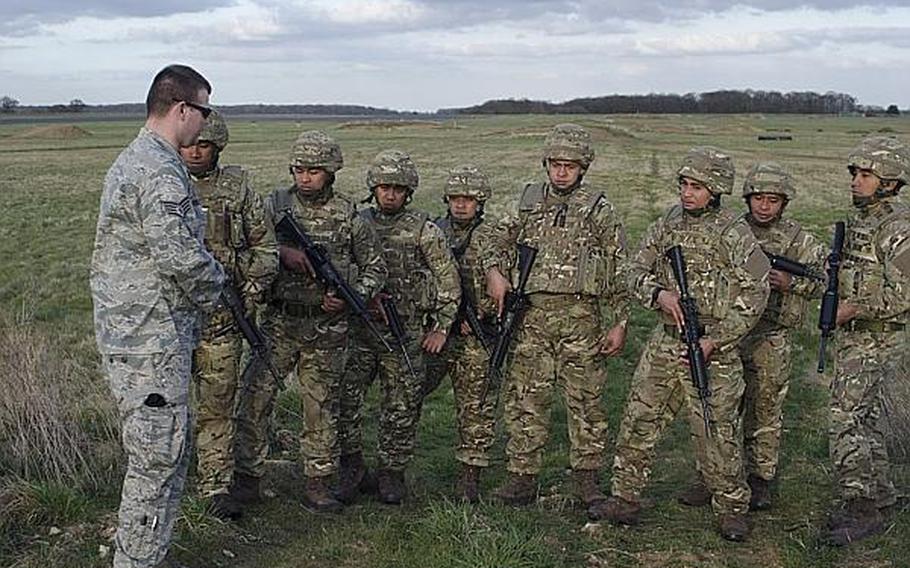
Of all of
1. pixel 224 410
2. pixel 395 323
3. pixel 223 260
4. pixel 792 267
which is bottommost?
pixel 224 410

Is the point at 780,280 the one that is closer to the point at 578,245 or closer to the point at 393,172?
the point at 578,245

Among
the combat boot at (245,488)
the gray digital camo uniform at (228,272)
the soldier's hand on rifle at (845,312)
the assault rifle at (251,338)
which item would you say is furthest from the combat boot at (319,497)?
the soldier's hand on rifle at (845,312)

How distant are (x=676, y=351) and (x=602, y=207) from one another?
1035 mm

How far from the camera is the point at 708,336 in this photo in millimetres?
5676

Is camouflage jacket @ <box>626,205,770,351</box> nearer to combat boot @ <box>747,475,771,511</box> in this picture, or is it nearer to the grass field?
the grass field

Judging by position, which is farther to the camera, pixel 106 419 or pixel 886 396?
pixel 886 396

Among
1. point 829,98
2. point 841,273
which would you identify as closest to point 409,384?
point 841,273

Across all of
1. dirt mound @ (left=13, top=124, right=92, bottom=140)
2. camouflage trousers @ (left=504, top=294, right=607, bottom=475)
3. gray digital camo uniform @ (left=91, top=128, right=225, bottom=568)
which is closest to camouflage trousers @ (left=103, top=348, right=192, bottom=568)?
gray digital camo uniform @ (left=91, top=128, right=225, bottom=568)

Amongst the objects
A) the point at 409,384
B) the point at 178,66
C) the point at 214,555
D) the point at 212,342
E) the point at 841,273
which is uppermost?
the point at 178,66

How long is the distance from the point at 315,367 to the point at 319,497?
822 millimetres

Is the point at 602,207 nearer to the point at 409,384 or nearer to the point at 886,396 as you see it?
the point at 409,384

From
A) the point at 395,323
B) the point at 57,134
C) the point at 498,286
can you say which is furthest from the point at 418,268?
the point at 57,134

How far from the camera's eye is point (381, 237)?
252 inches

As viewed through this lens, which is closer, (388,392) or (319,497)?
(319,497)
